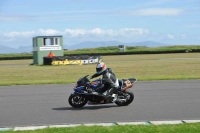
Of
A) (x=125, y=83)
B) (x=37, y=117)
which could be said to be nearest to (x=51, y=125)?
(x=37, y=117)

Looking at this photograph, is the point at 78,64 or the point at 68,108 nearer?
the point at 68,108

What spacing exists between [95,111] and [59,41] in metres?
34.1

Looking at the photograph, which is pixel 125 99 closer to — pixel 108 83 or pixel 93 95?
pixel 108 83

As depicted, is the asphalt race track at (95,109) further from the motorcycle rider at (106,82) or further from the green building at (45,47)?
the green building at (45,47)

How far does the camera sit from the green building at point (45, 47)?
44.1 m

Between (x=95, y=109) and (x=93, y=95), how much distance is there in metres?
0.46

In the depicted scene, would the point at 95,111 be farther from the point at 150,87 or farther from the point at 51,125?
the point at 150,87

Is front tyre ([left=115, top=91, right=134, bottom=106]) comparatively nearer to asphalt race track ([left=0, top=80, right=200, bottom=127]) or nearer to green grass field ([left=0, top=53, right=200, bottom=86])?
asphalt race track ([left=0, top=80, right=200, bottom=127])

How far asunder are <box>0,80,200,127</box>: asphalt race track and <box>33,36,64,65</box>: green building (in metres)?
28.7

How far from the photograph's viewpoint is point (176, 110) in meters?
11.0

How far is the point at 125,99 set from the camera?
12.1m

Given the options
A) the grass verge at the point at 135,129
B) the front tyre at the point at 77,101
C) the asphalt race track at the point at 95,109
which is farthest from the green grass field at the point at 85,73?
the grass verge at the point at 135,129

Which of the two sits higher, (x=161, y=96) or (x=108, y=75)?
(x=108, y=75)

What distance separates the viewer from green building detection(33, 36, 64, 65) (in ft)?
145
